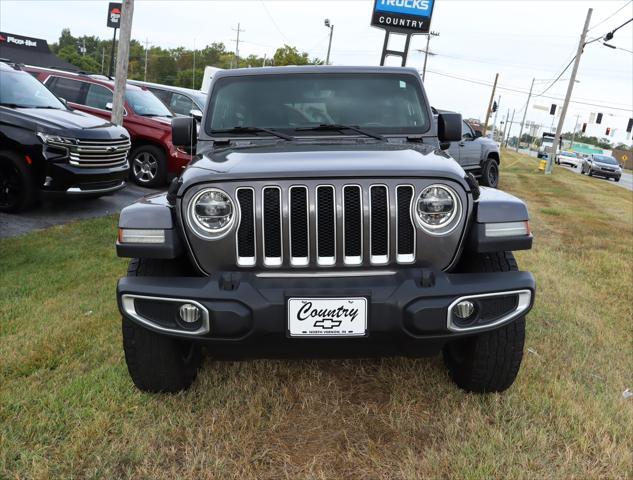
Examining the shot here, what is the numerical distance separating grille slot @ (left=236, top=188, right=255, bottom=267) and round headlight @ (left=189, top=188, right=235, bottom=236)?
5 centimetres

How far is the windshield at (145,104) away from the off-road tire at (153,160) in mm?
654

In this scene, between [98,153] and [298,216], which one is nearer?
[298,216]

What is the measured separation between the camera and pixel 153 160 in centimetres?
Result: 972

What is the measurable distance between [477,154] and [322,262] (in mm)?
10068

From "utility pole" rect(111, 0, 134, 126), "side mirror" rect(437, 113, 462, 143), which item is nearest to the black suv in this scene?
"utility pole" rect(111, 0, 134, 126)

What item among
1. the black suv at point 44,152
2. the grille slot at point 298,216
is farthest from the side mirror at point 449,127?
the black suv at point 44,152

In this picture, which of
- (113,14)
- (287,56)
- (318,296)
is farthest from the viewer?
(287,56)

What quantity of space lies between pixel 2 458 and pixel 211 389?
985 millimetres

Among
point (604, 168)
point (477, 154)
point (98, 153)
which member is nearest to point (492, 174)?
point (477, 154)

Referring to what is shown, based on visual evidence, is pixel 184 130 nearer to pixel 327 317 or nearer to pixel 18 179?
pixel 327 317

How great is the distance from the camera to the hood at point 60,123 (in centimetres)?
678

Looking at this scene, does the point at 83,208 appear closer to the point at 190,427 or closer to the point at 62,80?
the point at 62,80

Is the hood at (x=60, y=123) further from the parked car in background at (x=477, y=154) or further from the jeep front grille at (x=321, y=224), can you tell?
the parked car in background at (x=477, y=154)

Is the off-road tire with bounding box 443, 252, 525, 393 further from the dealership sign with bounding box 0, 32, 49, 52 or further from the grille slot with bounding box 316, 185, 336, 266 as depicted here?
the dealership sign with bounding box 0, 32, 49, 52
